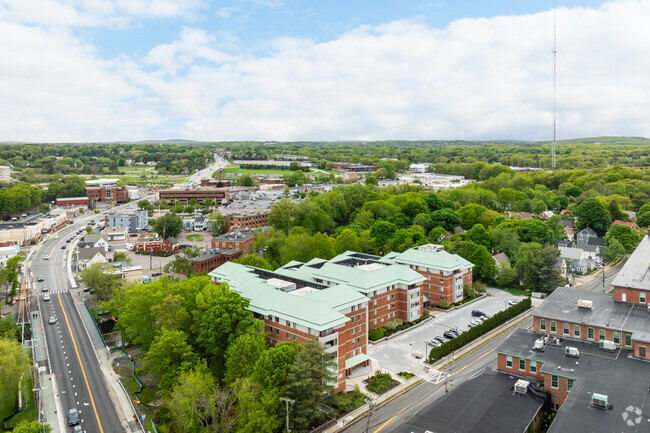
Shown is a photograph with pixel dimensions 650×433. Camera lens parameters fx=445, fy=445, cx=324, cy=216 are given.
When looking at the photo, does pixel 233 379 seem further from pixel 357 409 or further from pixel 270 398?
pixel 357 409

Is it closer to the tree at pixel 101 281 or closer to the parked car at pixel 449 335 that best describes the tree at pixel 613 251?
the parked car at pixel 449 335

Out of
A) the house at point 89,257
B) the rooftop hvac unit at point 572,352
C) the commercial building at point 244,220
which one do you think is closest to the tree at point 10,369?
the house at point 89,257

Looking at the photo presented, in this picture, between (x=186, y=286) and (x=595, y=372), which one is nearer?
(x=595, y=372)

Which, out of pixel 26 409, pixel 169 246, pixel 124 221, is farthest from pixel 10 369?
pixel 124 221

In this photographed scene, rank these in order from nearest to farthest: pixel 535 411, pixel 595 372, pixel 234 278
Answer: pixel 535 411 < pixel 595 372 < pixel 234 278

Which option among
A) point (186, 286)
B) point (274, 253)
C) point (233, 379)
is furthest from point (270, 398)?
point (274, 253)

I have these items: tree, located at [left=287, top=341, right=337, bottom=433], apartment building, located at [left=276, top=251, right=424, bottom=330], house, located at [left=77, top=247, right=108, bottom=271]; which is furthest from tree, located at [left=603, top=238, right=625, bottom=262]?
house, located at [left=77, top=247, right=108, bottom=271]

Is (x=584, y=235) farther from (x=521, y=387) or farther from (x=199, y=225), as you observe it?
(x=199, y=225)
